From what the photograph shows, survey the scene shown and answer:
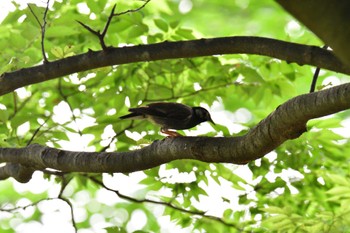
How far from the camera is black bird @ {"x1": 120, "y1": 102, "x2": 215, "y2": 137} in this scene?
571 cm

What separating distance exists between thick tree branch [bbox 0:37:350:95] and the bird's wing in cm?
120

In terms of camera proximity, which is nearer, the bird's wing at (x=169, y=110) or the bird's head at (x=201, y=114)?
the bird's wing at (x=169, y=110)

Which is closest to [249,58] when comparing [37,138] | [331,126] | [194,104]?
[194,104]

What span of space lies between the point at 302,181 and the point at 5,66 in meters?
3.09

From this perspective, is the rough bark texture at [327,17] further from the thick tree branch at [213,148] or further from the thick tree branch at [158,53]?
the thick tree branch at [158,53]

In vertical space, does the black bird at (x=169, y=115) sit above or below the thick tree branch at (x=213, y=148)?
below

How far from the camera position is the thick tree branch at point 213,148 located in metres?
3.04

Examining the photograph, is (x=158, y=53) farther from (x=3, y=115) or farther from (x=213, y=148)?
(x=3, y=115)

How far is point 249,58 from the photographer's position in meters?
6.43

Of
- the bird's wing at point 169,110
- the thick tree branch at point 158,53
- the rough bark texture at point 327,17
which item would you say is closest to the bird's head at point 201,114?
the bird's wing at point 169,110

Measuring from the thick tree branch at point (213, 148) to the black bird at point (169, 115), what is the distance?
1148 millimetres

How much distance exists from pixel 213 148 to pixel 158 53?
1116mm

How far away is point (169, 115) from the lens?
5785 mm

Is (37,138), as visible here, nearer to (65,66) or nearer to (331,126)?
(65,66)
